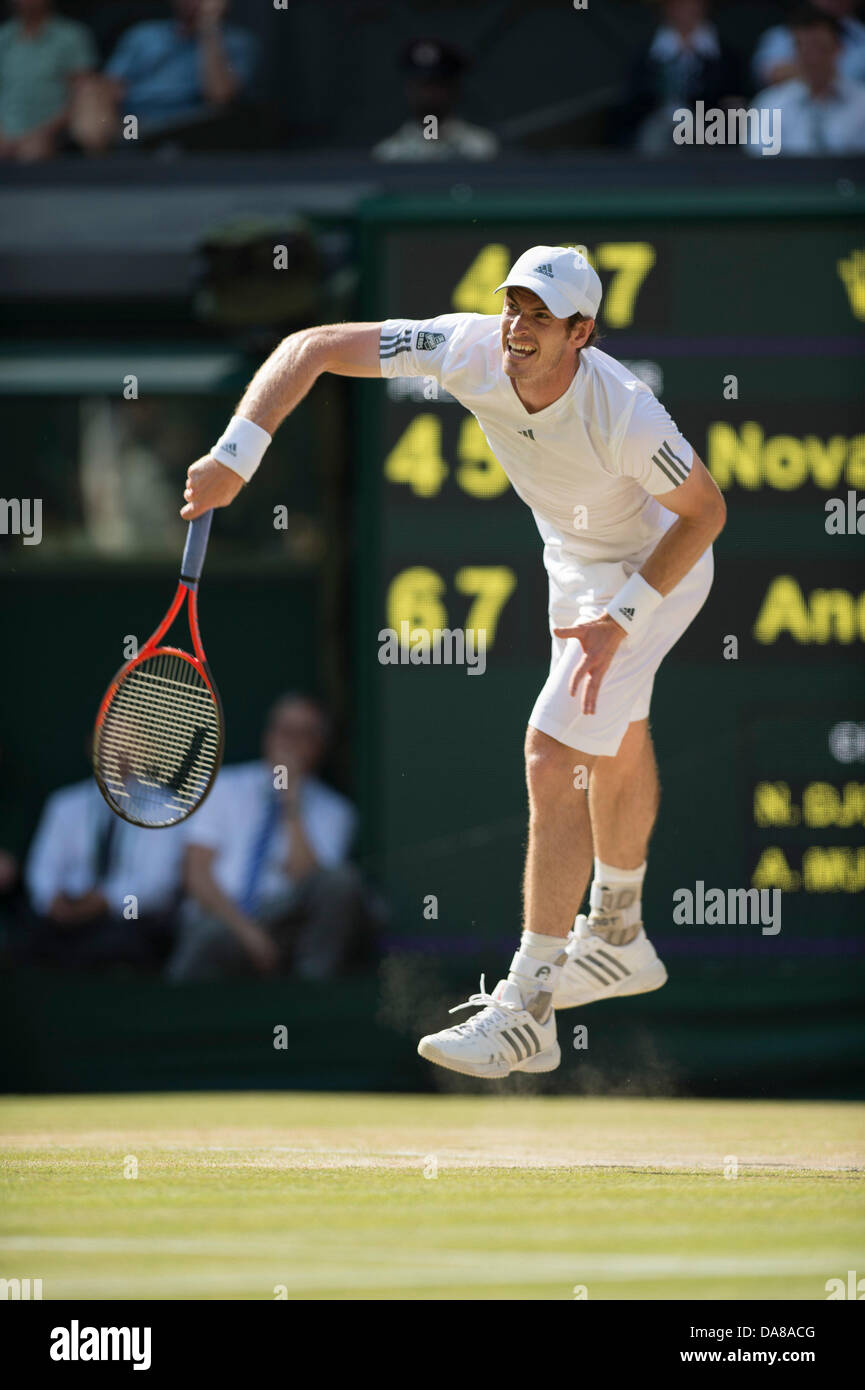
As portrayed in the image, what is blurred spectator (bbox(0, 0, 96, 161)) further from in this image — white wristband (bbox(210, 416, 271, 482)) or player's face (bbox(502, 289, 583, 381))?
player's face (bbox(502, 289, 583, 381))

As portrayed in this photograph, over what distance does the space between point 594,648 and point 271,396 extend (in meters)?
0.95

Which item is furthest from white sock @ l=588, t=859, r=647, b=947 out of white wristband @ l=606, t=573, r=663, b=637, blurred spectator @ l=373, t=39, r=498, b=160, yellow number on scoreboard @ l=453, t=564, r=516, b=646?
blurred spectator @ l=373, t=39, r=498, b=160

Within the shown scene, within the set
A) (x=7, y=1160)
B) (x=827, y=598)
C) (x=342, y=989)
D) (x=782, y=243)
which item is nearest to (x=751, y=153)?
(x=782, y=243)

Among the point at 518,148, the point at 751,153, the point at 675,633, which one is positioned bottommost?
the point at 675,633

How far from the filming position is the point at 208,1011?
27.1 ft

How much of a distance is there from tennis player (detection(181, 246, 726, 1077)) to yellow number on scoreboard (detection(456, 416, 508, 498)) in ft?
8.61

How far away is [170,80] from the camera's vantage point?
1097 cm

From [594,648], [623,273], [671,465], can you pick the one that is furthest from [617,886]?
[623,273]

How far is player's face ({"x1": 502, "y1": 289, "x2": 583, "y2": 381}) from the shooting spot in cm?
485

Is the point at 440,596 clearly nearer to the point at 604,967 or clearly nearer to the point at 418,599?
the point at 418,599

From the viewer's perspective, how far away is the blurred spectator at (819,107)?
9430mm

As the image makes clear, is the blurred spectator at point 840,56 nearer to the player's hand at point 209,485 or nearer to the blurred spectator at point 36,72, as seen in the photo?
the blurred spectator at point 36,72
